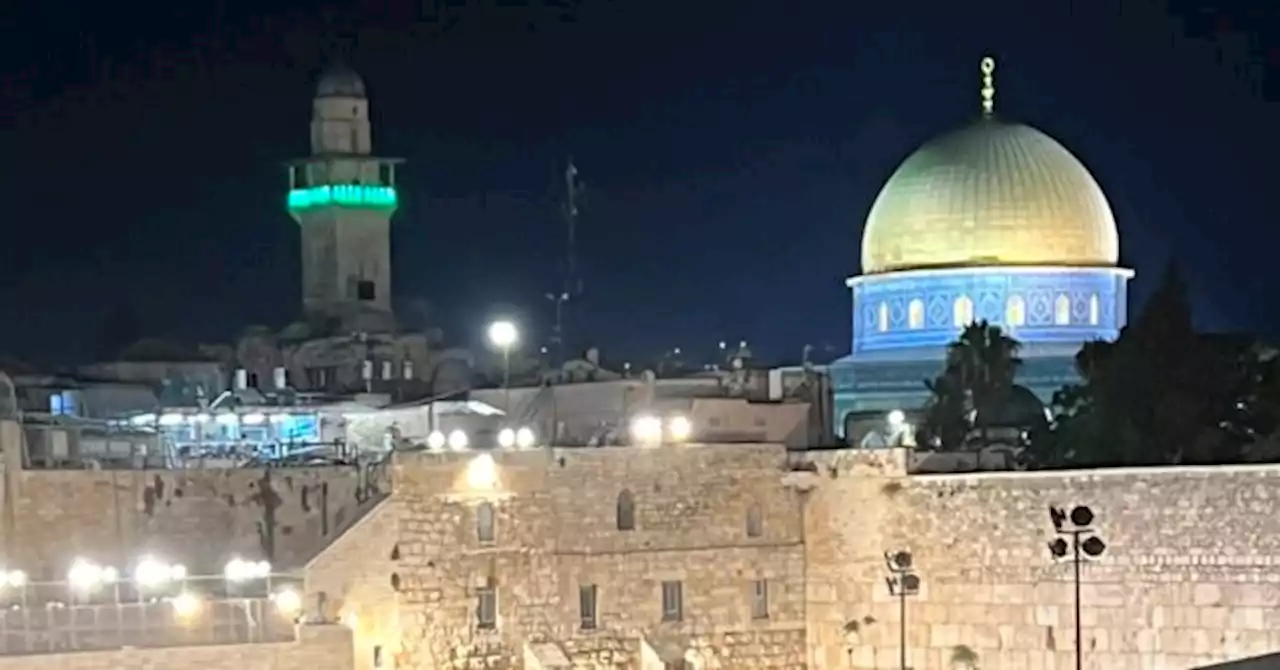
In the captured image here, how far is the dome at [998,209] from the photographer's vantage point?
3700 cm

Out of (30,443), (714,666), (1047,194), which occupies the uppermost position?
(1047,194)

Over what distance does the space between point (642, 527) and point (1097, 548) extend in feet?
14.2

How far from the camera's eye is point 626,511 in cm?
2659

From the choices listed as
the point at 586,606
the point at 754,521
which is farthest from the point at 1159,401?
the point at 586,606

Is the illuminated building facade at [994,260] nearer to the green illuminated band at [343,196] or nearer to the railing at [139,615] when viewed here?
the green illuminated band at [343,196]

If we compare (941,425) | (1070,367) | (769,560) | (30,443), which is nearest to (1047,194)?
(1070,367)

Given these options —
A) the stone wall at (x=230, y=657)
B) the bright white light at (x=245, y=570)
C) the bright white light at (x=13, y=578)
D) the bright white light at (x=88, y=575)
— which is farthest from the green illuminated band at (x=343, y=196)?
the stone wall at (x=230, y=657)

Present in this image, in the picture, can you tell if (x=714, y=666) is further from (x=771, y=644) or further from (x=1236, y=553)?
(x=1236, y=553)

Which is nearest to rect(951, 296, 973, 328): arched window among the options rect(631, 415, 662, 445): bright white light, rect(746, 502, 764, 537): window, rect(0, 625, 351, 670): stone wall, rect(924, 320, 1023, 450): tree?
rect(924, 320, 1023, 450): tree

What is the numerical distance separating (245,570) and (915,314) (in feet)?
49.0

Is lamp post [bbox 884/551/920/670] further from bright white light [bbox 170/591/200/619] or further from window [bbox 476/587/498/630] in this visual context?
bright white light [bbox 170/591/200/619]

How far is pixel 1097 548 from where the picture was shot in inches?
993

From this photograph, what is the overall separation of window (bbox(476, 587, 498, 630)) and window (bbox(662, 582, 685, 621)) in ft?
5.79

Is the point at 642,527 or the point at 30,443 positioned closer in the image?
the point at 642,527
